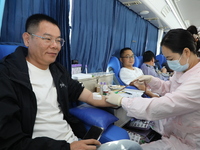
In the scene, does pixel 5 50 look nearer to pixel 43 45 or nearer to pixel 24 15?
pixel 43 45

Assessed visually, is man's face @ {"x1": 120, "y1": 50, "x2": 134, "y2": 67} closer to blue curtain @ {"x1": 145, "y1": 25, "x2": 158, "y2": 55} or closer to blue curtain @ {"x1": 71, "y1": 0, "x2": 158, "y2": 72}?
blue curtain @ {"x1": 71, "y1": 0, "x2": 158, "y2": 72}

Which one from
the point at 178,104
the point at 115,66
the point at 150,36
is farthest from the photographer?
the point at 150,36

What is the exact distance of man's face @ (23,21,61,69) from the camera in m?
0.96

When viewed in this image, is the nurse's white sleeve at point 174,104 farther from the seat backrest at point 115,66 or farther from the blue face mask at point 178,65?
the seat backrest at point 115,66

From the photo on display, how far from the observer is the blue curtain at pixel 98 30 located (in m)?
1.94

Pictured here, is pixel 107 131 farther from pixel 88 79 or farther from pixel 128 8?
pixel 128 8

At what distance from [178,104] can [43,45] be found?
3.46 feet

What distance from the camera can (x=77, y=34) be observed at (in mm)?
1922

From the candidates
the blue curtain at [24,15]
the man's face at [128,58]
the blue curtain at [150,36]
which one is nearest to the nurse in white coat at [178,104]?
the blue curtain at [24,15]

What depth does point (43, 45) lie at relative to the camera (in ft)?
3.16

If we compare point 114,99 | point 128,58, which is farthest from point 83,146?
point 128,58

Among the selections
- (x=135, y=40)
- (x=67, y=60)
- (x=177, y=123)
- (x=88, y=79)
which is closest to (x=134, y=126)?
(x=177, y=123)

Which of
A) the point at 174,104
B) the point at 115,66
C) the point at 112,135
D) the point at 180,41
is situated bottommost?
the point at 112,135

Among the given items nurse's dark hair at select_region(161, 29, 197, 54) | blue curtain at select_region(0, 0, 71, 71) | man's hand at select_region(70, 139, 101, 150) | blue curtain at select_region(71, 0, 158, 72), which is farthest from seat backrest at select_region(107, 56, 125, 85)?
man's hand at select_region(70, 139, 101, 150)
